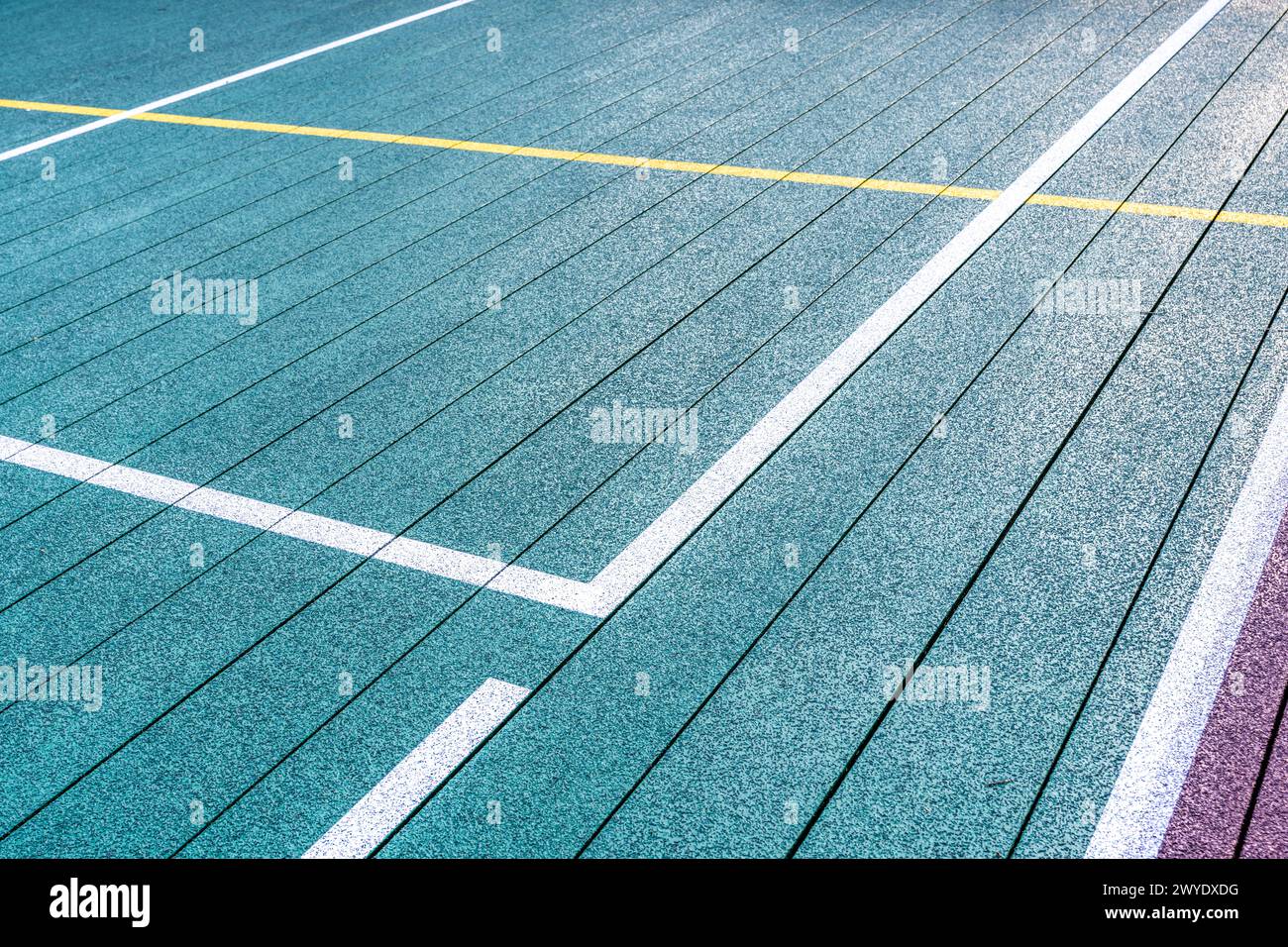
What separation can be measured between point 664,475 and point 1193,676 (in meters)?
1.84

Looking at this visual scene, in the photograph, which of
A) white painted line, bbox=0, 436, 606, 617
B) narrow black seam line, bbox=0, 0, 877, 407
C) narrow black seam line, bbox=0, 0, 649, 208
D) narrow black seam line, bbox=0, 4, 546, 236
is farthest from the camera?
narrow black seam line, bbox=0, 0, 649, 208

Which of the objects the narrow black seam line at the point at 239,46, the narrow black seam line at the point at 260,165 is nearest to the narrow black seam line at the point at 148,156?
the narrow black seam line at the point at 260,165

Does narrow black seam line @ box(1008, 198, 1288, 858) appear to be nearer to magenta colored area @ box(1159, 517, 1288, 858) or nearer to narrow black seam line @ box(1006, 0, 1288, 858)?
narrow black seam line @ box(1006, 0, 1288, 858)

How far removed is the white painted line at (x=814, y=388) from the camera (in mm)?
3871

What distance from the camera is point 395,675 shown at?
3467 mm

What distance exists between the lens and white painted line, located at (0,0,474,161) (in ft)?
26.4

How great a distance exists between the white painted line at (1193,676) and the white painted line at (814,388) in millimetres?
1513

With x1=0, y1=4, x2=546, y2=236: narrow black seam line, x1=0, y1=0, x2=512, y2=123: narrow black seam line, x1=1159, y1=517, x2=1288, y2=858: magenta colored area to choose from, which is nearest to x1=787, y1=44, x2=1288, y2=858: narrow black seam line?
x1=1159, y1=517, x2=1288, y2=858: magenta colored area

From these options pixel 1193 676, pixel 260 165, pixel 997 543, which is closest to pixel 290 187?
pixel 260 165

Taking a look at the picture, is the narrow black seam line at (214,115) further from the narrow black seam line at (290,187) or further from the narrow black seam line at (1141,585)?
the narrow black seam line at (1141,585)

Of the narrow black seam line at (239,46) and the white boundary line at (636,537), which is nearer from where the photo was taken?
the white boundary line at (636,537)

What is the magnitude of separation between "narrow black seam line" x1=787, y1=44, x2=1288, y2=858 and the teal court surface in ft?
0.07

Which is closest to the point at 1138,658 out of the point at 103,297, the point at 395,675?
the point at 395,675
